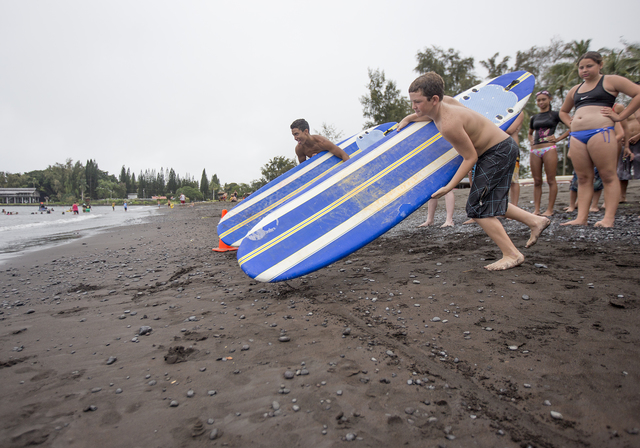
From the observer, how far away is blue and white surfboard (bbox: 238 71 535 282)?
2.91 m

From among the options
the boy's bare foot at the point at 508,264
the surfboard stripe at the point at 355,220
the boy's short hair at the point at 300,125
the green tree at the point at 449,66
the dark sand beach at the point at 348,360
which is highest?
the green tree at the point at 449,66

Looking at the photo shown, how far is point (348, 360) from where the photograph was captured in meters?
1.73

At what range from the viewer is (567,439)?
113 cm

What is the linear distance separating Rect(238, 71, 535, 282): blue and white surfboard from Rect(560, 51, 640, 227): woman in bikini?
0.87m

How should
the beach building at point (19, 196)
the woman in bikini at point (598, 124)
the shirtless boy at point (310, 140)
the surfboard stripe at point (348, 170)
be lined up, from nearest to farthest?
1. the surfboard stripe at point (348, 170)
2. the woman in bikini at point (598, 124)
3. the shirtless boy at point (310, 140)
4. the beach building at point (19, 196)

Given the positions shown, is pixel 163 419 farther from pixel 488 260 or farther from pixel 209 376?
pixel 488 260

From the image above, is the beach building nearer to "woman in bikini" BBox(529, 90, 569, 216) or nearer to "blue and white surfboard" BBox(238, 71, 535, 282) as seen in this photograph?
"blue and white surfboard" BBox(238, 71, 535, 282)

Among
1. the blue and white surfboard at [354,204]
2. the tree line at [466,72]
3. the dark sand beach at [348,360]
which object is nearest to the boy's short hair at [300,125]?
the blue and white surfboard at [354,204]

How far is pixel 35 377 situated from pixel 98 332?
0.61 meters

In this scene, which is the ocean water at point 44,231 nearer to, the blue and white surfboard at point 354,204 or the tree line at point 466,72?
the blue and white surfboard at point 354,204

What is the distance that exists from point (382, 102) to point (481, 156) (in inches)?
923

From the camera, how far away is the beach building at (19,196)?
89.8 m

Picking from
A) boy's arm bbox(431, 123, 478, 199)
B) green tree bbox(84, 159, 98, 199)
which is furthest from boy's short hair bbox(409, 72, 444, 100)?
green tree bbox(84, 159, 98, 199)

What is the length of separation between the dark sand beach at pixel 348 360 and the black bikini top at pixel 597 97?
166 cm
